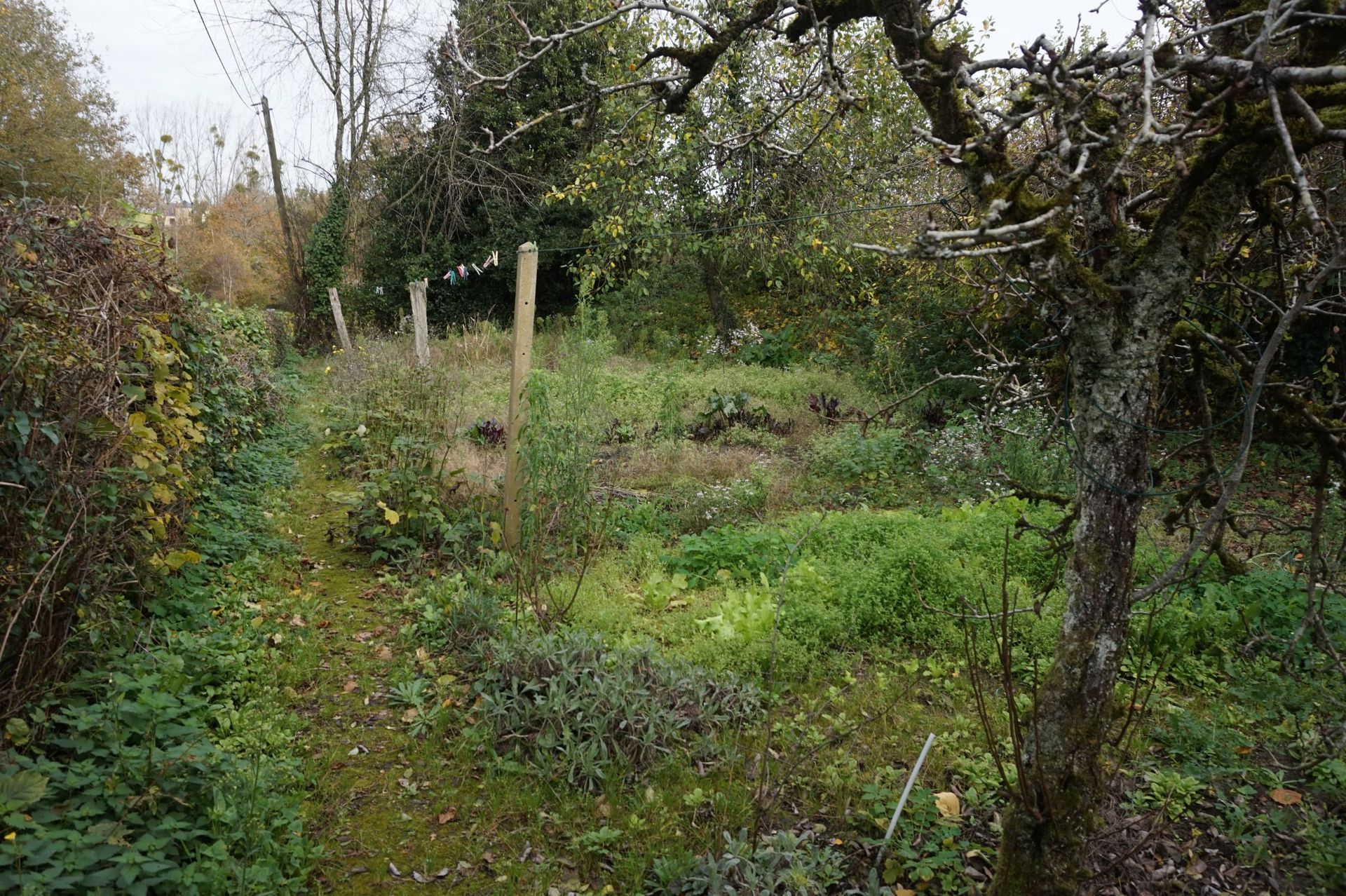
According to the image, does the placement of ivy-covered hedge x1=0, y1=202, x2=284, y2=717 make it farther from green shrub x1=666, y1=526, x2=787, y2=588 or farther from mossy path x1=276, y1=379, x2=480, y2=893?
green shrub x1=666, y1=526, x2=787, y2=588

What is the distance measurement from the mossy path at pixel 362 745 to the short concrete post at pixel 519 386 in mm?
929

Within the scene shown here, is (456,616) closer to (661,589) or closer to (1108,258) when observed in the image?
(661,589)

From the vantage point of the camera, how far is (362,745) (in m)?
3.68

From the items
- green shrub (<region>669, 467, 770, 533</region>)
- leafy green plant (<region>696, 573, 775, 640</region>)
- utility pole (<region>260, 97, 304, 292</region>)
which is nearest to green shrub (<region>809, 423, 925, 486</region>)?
green shrub (<region>669, 467, 770, 533</region>)

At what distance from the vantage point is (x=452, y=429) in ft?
27.6

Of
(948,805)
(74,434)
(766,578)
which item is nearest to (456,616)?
(766,578)

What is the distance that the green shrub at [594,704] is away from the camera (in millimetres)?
3416

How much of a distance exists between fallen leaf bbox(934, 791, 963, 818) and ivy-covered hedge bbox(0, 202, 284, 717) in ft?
10.8

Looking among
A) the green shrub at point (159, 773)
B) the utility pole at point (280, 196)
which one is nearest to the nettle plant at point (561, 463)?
the green shrub at point (159, 773)

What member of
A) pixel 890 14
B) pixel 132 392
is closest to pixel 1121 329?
pixel 890 14

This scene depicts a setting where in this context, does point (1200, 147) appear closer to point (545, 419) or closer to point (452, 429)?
point (545, 419)

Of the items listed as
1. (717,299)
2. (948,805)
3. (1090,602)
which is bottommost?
(948,805)

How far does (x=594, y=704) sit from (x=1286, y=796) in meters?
2.84

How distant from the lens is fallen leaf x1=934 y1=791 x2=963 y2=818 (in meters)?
3.06
